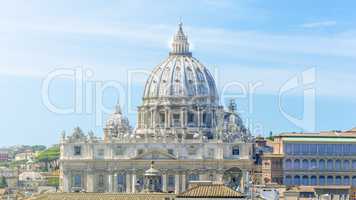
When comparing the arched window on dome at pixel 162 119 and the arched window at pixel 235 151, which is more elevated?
the arched window on dome at pixel 162 119

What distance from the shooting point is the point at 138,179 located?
449 feet

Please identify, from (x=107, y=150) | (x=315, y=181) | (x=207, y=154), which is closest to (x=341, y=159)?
(x=315, y=181)

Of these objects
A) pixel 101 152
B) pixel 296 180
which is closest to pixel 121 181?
pixel 101 152

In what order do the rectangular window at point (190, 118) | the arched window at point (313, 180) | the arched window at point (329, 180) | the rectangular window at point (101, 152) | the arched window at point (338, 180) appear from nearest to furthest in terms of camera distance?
the arched window at point (329, 180) < the arched window at point (338, 180) < the arched window at point (313, 180) < the rectangular window at point (101, 152) < the rectangular window at point (190, 118)

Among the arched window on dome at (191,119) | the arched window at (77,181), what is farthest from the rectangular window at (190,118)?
the arched window at (77,181)

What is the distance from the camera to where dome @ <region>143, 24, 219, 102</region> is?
159 meters

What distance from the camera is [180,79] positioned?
159500 mm

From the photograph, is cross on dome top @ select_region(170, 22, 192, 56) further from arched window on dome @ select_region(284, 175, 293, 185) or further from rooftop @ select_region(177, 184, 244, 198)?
rooftop @ select_region(177, 184, 244, 198)

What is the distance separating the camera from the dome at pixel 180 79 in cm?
15925

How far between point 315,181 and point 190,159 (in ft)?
43.5

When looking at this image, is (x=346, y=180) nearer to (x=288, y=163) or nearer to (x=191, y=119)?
(x=288, y=163)

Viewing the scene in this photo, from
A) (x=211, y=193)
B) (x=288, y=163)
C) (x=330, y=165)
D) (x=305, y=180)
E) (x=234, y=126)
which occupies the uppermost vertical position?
(x=234, y=126)

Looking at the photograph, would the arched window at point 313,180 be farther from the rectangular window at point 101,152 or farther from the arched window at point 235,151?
the rectangular window at point 101,152

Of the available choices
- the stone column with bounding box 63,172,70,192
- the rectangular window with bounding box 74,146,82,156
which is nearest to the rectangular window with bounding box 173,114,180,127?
the rectangular window with bounding box 74,146,82,156
